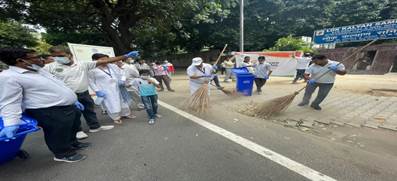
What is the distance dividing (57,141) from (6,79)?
3.08ft

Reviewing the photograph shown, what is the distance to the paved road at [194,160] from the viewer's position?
2.57m

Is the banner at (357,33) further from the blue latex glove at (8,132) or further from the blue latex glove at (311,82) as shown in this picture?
the blue latex glove at (8,132)

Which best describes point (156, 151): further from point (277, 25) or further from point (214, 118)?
point (277, 25)

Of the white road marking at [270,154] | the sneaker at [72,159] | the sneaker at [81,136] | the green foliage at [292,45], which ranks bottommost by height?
the white road marking at [270,154]

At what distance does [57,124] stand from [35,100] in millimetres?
369

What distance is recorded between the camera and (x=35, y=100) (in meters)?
2.52

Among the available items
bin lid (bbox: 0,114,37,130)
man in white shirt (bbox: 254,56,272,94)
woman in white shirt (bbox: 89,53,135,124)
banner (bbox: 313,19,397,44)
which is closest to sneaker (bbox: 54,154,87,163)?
bin lid (bbox: 0,114,37,130)

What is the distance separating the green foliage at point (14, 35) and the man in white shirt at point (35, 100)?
2237 cm

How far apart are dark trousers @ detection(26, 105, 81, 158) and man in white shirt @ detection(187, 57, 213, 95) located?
2.91 m

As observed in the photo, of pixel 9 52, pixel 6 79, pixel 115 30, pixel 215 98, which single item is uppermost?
pixel 115 30

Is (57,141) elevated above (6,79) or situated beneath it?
situated beneath

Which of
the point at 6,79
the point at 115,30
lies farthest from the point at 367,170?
the point at 115,30

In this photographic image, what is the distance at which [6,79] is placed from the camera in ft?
7.43

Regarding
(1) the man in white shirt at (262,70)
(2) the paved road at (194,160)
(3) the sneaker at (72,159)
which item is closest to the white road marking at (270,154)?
(2) the paved road at (194,160)
